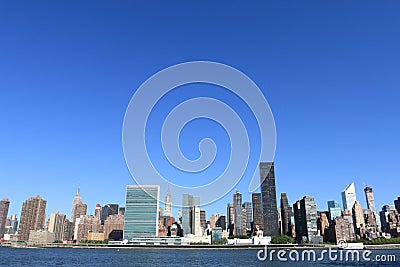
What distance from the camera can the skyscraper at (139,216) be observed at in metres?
196

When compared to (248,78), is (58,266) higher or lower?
lower

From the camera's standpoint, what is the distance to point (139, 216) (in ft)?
650

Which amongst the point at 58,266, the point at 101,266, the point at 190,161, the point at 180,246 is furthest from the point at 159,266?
the point at 180,246

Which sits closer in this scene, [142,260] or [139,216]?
[142,260]

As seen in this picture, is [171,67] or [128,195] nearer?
[171,67]

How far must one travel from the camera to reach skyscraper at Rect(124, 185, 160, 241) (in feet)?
644

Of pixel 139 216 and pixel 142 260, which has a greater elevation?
pixel 139 216

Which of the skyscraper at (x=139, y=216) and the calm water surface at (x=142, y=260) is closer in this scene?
the calm water surface at (x=142, y=260)

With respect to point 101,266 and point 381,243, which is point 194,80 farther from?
point 381,243

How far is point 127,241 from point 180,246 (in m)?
29.5

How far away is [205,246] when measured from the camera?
7771 inches

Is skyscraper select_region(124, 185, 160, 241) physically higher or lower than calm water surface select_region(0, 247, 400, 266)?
higher

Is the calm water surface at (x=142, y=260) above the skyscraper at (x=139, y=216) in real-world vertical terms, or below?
below

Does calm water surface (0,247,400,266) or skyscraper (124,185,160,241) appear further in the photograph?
skyscraper (124,185,160,241)
